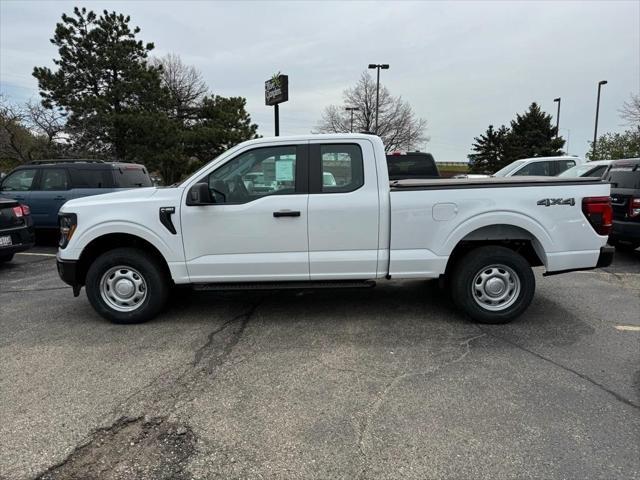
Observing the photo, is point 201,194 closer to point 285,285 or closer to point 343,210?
point 285,285

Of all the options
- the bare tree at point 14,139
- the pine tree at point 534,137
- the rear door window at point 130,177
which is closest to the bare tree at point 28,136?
the bare tree at point 14,139

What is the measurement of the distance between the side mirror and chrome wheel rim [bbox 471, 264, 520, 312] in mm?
2777

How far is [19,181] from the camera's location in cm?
1066

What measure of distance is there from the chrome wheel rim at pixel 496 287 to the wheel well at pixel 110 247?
3254mm

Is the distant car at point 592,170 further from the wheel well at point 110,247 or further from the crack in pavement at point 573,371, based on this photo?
the wheel well at point 110,247

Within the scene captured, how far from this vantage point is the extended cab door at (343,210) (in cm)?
476

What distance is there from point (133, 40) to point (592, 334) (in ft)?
101

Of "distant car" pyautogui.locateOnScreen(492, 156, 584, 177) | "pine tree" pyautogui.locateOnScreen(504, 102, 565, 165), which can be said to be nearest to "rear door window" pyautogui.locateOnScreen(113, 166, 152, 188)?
"distant car" pyautogui.locateOnScreen(492, 156, 584, 177)

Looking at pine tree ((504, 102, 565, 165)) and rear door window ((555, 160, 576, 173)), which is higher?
pine tree ((504, 102, 565, 165))

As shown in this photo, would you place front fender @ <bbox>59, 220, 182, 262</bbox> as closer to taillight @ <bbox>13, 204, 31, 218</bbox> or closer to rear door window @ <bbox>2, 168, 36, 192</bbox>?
taillight @ <bbox>13, 204, 31, 218</bbox>

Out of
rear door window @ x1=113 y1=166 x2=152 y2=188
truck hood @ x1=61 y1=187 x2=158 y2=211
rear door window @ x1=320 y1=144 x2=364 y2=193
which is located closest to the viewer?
rear door window @ x1=320 y1=144 x2=364 y2=193

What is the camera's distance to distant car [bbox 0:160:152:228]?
10305 mm

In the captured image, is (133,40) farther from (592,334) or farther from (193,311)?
(592,334)

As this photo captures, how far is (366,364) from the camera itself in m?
4.06
